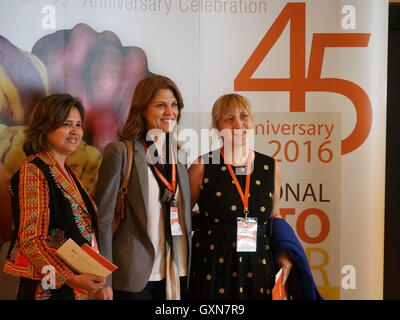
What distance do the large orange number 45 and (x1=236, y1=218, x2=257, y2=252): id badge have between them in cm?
78

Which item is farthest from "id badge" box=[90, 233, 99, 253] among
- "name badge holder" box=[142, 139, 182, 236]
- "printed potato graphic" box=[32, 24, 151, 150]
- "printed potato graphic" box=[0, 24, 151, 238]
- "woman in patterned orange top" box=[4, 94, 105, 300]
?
"printed potato graphic" box=[32, 24, 151, 150]

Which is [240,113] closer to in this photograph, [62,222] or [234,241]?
[234,241]

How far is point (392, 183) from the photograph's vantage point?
11.4 ft

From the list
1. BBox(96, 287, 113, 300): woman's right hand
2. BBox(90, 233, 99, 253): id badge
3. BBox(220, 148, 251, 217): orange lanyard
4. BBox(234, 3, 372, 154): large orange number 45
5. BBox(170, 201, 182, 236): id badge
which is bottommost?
BBox(96, 287, 113, 300): woman's right hand

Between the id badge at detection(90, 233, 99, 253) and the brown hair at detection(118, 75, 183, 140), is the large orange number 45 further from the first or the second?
the id badge at detection(90, 233, 99, 253)

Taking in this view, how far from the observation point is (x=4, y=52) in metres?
2.70

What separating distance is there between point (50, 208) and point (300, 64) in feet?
5.51

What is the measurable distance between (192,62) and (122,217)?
1.00 metres

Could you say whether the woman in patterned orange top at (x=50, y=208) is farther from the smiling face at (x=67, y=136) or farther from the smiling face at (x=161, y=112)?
the smiling face at (x=161, y=112)

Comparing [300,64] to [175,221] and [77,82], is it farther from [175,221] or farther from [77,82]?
[77,82]

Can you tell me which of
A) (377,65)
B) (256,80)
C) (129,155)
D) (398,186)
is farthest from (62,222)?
(398,186)

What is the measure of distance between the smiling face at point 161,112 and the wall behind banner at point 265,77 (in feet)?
0.43

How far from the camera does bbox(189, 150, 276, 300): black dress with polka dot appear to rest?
2.60 meters

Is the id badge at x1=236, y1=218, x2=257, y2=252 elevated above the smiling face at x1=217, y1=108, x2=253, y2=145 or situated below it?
below
